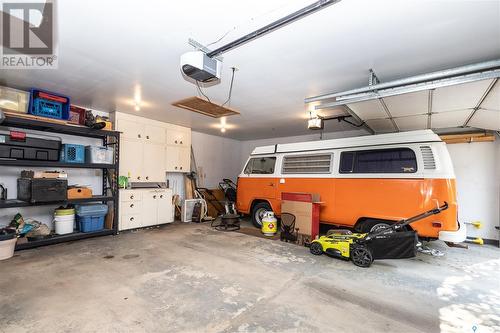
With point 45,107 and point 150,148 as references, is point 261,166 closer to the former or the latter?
point 150,148

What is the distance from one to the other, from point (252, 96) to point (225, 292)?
3.23 metres

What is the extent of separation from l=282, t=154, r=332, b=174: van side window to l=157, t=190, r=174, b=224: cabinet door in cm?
317

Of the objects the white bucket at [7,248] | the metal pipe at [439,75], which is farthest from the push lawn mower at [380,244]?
the white bucket at [7,248]

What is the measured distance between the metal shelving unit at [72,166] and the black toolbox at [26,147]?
11 cm

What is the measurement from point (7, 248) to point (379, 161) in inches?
238

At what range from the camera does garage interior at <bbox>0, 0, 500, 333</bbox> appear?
2.11m

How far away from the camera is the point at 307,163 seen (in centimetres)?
505

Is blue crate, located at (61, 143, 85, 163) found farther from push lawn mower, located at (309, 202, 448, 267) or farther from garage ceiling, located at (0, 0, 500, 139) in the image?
push lawn mower, located at (309, 202, 448, 267)

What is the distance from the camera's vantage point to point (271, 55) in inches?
110

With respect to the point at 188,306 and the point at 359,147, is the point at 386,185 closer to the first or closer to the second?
the point at 359,147

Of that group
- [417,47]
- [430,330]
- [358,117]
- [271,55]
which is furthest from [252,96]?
[430,330]

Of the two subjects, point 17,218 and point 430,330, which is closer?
point 430,330

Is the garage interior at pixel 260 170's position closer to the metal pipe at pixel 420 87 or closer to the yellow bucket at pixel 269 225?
the metal pipe at pixel 420 87

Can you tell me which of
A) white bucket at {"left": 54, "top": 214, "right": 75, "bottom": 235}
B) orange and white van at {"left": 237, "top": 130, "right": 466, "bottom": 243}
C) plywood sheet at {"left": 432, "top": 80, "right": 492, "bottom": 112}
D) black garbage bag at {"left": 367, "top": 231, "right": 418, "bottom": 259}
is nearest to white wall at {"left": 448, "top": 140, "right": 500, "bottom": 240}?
plywood sheet at {"left": 432, "top": 80, "right": 492, "bottom": 112}
